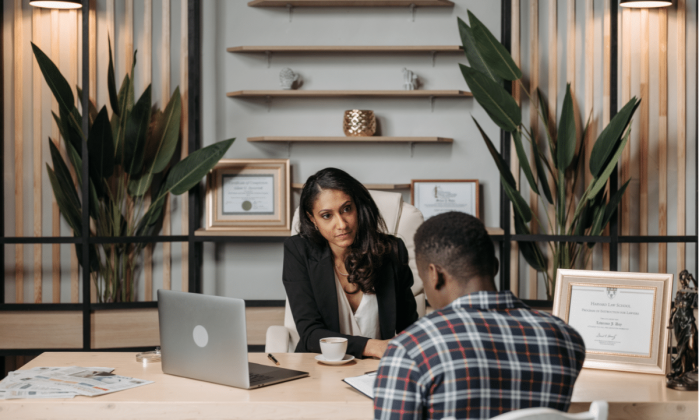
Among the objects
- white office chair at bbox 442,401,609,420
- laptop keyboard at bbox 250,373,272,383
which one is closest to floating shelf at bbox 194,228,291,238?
laptop keyboard at bbox 250,373,272,383

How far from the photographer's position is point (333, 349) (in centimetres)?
168

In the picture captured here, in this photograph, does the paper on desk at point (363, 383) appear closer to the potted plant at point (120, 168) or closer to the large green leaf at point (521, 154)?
the large green leaf at point (521, 154)

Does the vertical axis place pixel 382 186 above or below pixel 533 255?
above

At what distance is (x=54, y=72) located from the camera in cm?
316

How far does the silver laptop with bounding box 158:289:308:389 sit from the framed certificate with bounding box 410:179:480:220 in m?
2.12

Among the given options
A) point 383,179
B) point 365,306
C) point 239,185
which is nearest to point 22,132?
point 239,185

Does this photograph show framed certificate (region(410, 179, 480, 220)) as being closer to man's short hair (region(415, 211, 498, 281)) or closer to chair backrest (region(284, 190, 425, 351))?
chair backrest (region(284, 190, 425, 351))

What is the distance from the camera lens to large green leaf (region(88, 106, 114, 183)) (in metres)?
3.17

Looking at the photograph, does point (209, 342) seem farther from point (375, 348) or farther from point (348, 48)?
point (348, 48)

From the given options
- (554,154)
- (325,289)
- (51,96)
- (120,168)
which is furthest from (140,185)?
(554,154)

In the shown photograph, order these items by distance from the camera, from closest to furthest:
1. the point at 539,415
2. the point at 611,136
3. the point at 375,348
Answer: the point at 539,415 < the point at 375,348 < the point at 611,136

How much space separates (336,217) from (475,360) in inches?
48.0

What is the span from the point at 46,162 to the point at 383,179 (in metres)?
1.88

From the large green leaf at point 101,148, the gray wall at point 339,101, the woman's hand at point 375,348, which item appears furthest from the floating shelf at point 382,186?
the woman's hand at point 375,348
